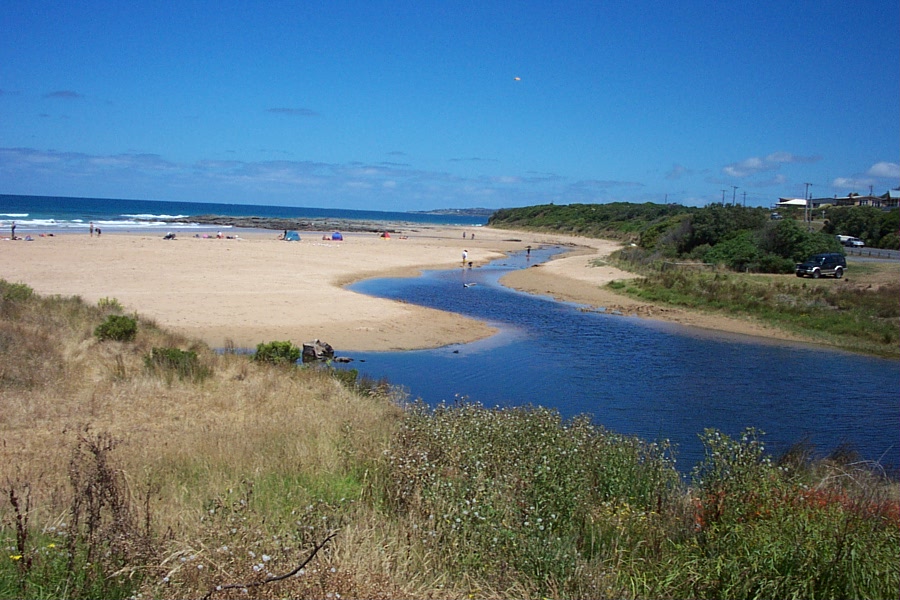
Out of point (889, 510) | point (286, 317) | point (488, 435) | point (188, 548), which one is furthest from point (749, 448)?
point (286, 317)

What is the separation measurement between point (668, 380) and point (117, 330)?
13.7m

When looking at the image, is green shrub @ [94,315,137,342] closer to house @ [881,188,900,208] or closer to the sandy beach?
the sandy beach

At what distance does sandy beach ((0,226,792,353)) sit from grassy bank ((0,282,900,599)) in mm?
12506

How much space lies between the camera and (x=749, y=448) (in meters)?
6.82

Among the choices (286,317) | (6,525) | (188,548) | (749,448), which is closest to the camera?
(188,548)

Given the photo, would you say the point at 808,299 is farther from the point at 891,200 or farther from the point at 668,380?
the point at 891,200

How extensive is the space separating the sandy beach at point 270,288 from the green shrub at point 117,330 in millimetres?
3381

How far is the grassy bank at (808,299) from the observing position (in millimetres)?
27688

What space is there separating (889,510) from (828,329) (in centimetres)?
2512

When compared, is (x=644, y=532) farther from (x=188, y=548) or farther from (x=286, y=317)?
(x=286, y=317)

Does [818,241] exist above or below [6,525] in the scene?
above

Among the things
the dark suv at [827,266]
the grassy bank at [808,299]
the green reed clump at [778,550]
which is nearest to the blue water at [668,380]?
the grassy bank at [808,299]

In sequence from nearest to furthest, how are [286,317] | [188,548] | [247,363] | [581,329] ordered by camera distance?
1. [188,548]
2. [247,363]
3. [286,317]
4. [581,329]

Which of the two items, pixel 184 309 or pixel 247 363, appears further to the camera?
pixel 184 309
